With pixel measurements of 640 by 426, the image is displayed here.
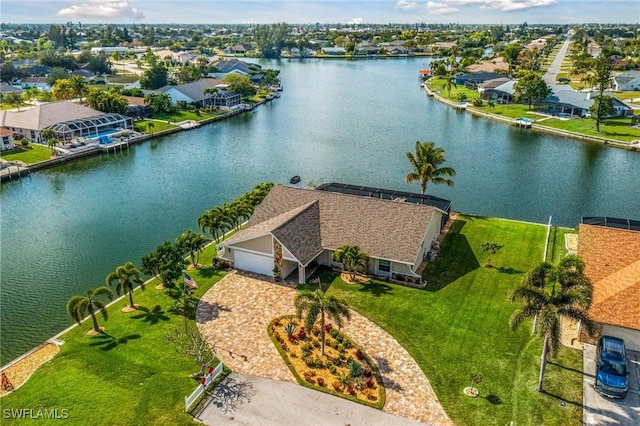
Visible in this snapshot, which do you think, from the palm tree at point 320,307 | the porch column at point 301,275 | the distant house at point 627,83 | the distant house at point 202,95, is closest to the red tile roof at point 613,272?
the palm tree at point 320,307

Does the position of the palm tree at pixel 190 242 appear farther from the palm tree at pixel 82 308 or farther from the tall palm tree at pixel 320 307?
the tall palm tree at pixel 320 307

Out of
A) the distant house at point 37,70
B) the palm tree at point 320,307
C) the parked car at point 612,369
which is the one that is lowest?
the parked car at point 612,369

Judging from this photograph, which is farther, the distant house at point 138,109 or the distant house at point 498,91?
the distant house at point 498,91

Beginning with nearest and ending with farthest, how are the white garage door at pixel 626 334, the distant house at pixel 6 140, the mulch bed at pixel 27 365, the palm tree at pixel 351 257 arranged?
the mulch bed at pixel 27 365, the white garage door at pixel 626 334, the palm tree at pixel 351 257, the distant house at pixel 6 140

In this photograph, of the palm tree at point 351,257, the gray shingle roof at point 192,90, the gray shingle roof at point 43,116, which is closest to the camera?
the palm tree at point 351,257

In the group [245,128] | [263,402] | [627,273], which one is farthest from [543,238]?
[245,128]

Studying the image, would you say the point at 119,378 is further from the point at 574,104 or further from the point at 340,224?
the point at 574,104
